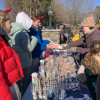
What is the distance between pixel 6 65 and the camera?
88 centimetres

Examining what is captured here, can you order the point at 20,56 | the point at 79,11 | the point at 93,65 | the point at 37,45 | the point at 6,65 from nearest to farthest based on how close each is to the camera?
the point at 6,65, the point at 93,65, the point at 20,56, the point at 37,45, the point at 79,11

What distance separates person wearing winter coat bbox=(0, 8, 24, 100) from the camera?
79 centimetres

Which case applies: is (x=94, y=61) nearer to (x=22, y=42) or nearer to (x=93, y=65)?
(x=93, y=65)

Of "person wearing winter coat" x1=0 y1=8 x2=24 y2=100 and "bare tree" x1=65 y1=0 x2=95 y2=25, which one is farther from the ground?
"bare tree" x1=65 y1=0 x2=95 y2=25

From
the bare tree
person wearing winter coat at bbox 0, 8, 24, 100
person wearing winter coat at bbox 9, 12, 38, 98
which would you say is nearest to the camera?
person wearing winter coat at bbox 0, 8, 24, 100

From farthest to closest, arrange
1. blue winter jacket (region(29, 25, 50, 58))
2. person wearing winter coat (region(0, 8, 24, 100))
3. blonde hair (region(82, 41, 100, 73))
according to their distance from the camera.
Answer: blue winter jacket (region(29, 25, 50, 58))
blonde hair (region(82, 41, 100, 73))
person wearing winter coat (region(0, 8, 24, 100))

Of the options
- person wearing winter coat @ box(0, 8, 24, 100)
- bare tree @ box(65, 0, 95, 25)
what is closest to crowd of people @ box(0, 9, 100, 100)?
person wearing winter coat @ box(0, 8, 24, 100)

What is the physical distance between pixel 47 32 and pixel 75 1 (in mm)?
12133

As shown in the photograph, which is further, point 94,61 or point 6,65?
point 94,61

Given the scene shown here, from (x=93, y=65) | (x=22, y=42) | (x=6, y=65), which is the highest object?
(x=22, y=42)

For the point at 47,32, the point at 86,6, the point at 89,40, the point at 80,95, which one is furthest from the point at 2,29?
the point at 86,6

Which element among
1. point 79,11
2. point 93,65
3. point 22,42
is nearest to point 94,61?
point 93,65

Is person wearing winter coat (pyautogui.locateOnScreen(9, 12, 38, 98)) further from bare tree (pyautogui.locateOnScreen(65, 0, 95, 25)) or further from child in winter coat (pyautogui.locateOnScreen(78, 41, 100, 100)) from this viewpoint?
bare tree (pyautogui.locateOnScreen(65, 0, 95, 25))

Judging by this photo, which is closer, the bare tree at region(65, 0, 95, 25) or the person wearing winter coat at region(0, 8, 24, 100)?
the person wearing winter coat at region(0, 8, 24, 100)
